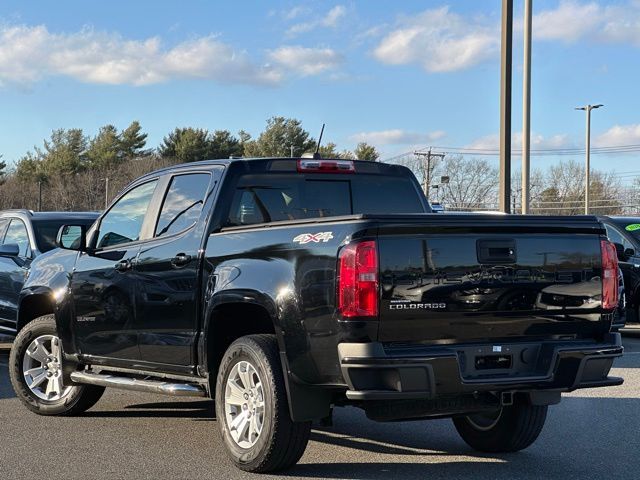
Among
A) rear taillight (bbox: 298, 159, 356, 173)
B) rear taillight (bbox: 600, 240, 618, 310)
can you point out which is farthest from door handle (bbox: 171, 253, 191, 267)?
rear taillight (bbox: 600, 240, 618, 310)

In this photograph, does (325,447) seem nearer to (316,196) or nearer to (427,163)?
(316,196)

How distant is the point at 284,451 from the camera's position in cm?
567

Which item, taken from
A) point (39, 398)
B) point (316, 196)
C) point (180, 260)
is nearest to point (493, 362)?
point (316, 196)

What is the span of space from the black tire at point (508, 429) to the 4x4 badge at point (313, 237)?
199 cm

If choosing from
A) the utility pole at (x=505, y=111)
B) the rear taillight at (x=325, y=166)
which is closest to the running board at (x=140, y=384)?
the rear taillight at (x=325, y=166)

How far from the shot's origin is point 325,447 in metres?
6.74

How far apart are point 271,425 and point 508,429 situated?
186 cm

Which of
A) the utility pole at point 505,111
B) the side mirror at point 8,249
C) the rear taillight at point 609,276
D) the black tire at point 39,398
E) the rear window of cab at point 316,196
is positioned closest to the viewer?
the rear taillight at point 609,276

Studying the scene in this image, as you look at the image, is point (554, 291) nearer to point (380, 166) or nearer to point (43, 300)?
point (380, 166)

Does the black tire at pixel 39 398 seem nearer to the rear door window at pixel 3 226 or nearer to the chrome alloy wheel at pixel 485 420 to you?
the chrome alloy wheel at pixel 485 420

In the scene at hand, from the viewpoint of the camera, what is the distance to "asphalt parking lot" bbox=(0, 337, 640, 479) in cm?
598

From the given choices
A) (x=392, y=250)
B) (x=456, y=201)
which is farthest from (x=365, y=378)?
(x=456, y=201)

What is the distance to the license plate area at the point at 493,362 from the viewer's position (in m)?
5.39

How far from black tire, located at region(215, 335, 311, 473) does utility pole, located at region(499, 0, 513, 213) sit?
406 inches
